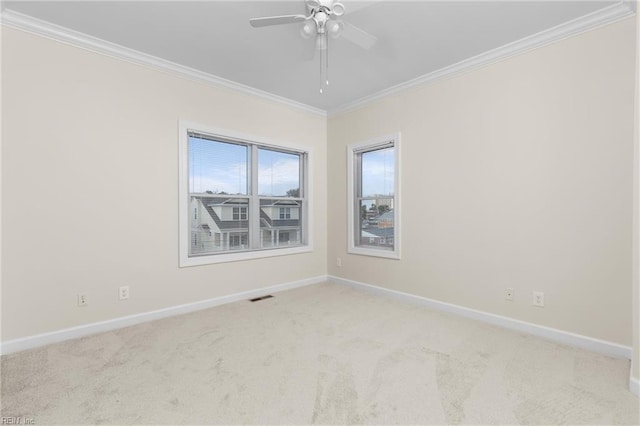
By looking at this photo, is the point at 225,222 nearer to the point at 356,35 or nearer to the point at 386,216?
the point at 386,216

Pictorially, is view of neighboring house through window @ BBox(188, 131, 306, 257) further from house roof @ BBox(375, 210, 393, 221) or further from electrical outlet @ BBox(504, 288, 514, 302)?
electrical outlet @ BBox(504, 288, 514, 302)

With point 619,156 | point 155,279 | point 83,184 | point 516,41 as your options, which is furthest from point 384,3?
point 155,279

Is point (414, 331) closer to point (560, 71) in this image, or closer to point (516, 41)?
point (560, 71)

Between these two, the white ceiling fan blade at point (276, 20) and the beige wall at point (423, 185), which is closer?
the white ceiling fan blade at point (276, 20)

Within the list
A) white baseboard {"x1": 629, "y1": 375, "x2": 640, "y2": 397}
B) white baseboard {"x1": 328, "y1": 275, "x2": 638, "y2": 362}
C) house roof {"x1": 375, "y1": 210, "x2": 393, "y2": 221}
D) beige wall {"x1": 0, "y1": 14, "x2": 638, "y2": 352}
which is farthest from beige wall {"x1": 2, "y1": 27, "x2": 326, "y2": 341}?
white baseboard {"x1": 629, "y1": 375, "x2": 640, "y2": 397}

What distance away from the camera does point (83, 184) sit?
2691mm

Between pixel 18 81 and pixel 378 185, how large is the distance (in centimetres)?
371

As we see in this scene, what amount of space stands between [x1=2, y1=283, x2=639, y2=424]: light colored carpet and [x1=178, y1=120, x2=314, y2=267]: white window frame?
789 millimetres

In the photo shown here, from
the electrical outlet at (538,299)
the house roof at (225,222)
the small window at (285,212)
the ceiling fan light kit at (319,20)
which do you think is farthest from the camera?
the small window at (285,212)

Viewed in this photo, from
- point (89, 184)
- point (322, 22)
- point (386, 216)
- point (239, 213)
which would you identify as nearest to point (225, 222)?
point (239, 213)

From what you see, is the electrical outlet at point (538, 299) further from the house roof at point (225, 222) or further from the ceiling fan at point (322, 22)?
the house roof at point (225, 222)

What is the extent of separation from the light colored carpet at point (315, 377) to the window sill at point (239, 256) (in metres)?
0.66

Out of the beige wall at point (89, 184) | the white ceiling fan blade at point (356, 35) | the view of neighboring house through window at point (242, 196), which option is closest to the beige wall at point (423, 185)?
the beige wall at point (89, 184)

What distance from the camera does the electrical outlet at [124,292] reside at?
9.47ft
